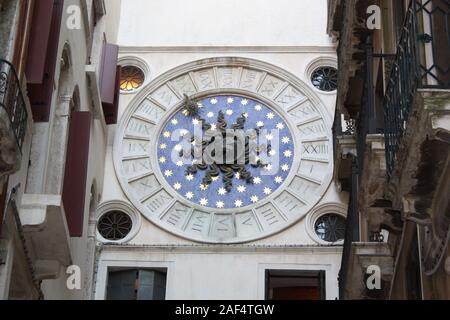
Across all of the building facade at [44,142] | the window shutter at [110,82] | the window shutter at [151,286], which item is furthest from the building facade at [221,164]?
the building facade at [44,142]

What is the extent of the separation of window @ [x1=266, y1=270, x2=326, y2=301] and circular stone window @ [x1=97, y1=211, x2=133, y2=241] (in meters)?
2.63

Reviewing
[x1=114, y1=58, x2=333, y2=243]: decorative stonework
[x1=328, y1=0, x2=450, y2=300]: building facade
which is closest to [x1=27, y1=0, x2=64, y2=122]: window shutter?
[x1=328, y1=0, x2=450, y2=300]: building facade

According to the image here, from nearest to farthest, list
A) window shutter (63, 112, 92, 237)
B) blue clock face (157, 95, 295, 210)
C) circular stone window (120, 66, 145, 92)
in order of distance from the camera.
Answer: window shutter (63, 112, 92, 237) → blue clock face (157, 95, 295, 210) → circular stone window (120, 66, 145, 92)

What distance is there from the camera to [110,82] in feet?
60.0

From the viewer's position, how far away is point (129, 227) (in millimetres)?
19344

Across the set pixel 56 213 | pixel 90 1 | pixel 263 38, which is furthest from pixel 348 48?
pixel 263 38

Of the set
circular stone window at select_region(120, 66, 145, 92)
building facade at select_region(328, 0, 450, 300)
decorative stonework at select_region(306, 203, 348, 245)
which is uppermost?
circular stone window at select_region(120, 66, 145, 92)

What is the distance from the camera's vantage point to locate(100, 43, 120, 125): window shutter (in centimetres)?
1814

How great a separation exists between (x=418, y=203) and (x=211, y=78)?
12485mm

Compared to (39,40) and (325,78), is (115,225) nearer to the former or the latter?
(325,78)

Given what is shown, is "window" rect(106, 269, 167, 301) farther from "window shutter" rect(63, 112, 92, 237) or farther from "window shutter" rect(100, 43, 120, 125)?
"window shutter" rect(63, 112, 92, 237)

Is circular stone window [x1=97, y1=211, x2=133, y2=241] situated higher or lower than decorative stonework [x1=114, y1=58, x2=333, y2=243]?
lower
